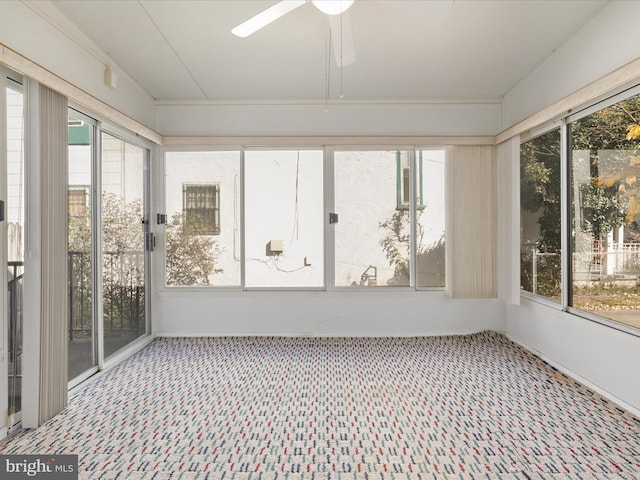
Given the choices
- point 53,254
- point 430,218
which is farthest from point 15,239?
point 430,218

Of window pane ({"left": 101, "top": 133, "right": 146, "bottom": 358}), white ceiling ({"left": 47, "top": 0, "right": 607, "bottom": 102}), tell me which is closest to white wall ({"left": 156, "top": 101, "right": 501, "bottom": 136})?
white ceiling ({"left": 47, "top": 0, "right": 607, "bottom": 102})

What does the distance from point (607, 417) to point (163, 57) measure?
4073 millimetres

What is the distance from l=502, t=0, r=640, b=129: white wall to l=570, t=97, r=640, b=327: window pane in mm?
282

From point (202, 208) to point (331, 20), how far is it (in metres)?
2.43

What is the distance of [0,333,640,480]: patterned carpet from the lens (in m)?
1.90

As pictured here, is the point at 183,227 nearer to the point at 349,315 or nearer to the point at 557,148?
the point at 349,315

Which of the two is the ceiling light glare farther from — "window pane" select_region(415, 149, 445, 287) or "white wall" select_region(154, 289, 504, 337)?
"white wall" select_region(154, 289, 504, 337)

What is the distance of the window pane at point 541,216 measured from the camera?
11.0ft

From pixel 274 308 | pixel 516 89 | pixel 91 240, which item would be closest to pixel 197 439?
pixel 91 240

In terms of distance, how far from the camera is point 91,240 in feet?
10.2

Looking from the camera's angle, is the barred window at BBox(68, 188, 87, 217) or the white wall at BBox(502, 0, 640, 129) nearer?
the white wall at BBox(502, 0, 640, 129)

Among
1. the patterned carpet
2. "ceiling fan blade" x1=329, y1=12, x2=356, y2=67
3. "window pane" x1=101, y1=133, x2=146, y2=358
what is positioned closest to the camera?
the patterned carpet

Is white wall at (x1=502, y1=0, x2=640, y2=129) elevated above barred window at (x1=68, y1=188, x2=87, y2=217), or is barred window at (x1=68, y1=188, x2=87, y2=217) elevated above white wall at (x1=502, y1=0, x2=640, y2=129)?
white wall at (x1=502, y1=0, x2=640, y2=129)

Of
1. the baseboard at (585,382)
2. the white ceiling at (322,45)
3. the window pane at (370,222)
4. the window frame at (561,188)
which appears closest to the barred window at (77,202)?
the white ceiling at (322,45)
